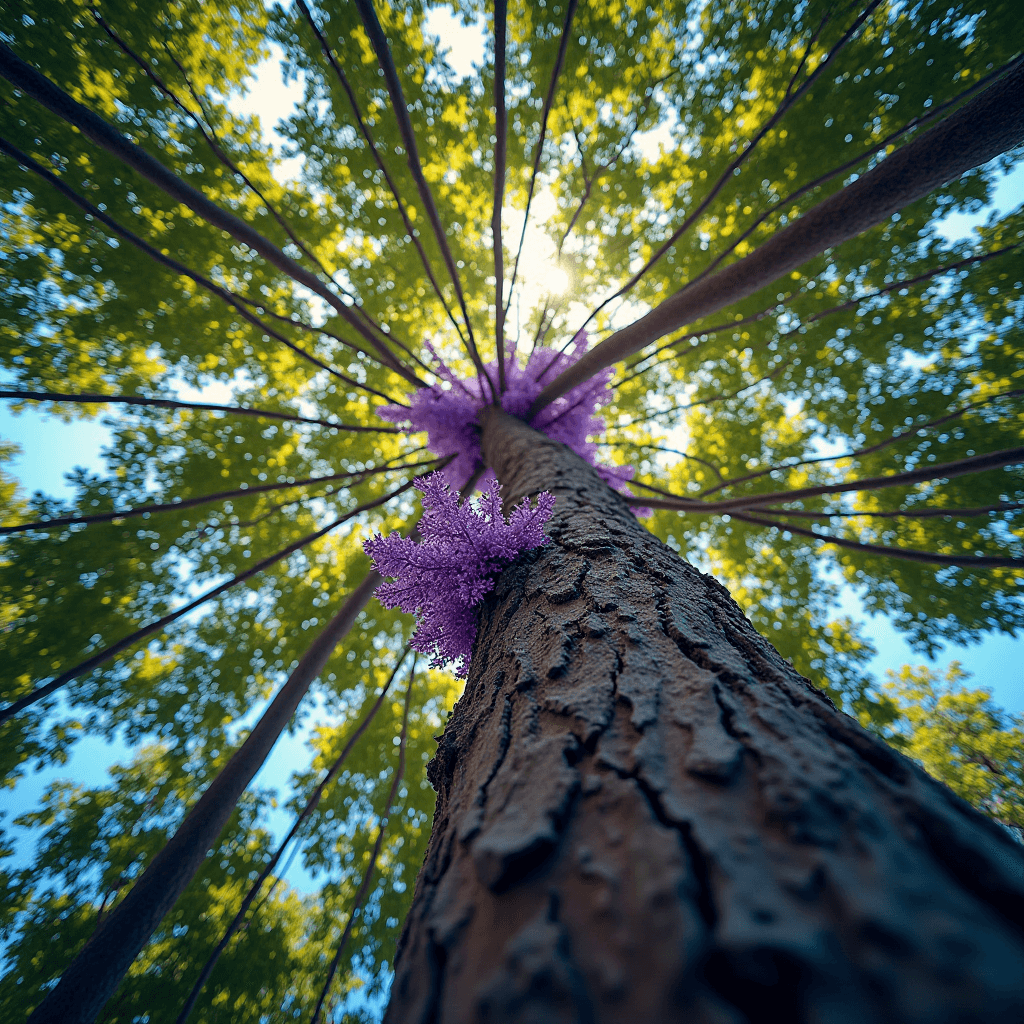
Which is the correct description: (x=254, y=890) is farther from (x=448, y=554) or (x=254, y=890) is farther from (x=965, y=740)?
(x=965, y=740)

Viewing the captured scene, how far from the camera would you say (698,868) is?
38 centimetres

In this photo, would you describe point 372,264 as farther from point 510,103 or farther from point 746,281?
point 746,281

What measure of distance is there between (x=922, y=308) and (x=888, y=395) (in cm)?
76

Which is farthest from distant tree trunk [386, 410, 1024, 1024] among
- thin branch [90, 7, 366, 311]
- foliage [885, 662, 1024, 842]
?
foliage [885, 662, 1024, 842]

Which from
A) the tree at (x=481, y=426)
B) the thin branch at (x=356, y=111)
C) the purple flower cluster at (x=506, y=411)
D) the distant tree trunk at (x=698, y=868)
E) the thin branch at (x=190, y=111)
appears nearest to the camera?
the distant tree trunk at (x=698, y=868)

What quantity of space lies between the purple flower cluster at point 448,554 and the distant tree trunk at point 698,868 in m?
0.44

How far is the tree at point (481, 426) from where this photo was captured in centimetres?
75

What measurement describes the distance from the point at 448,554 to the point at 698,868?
2.81ft

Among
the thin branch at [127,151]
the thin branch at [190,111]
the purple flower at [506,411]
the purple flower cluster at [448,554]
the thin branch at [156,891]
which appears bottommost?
the thin branch at [156,891]

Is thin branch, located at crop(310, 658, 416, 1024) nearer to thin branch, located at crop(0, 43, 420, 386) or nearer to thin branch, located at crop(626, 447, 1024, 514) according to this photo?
thin branch, located at crop(626, 447, 1024, 514)

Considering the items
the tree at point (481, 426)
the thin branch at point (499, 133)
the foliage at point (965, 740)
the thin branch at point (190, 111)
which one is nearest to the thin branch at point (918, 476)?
the tree at point (481, 426)

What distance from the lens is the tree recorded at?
29.5 inches

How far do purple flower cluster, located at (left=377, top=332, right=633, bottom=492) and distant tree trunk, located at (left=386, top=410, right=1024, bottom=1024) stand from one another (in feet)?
7.46

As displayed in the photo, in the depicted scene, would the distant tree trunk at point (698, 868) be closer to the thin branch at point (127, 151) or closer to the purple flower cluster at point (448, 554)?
the purple flower cluster at point (448, 554)
